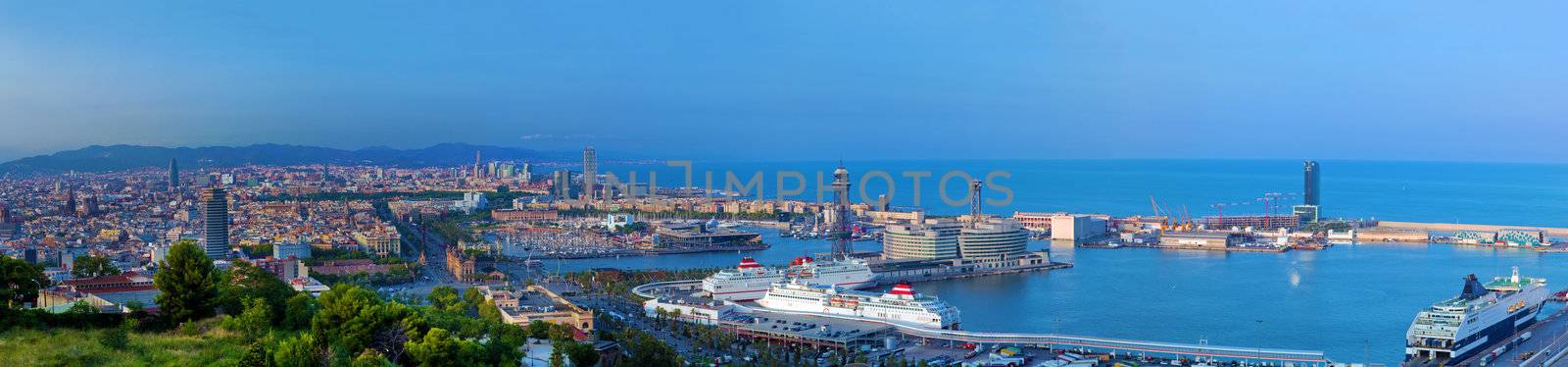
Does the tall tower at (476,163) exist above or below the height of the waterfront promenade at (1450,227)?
above

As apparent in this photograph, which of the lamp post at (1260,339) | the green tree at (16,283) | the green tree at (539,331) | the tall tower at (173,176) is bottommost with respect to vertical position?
the lamp post at (1260,339)

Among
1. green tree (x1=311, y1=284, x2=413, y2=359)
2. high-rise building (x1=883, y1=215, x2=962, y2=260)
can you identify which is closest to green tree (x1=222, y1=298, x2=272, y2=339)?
green tree (x1=311, y1=284, x2=413, y2=359)

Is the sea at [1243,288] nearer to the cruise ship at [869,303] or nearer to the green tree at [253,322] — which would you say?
the cruise ship at [869,303]

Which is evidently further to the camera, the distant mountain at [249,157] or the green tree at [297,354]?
the distant mountain at [249,157]

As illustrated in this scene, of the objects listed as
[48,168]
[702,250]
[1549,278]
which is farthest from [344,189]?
[1549,278]

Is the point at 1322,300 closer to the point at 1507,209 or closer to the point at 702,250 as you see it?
the point at 702,250

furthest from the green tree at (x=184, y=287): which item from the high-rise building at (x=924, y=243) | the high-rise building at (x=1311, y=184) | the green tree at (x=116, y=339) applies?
the high-rise building at (x=1311, y=184)
